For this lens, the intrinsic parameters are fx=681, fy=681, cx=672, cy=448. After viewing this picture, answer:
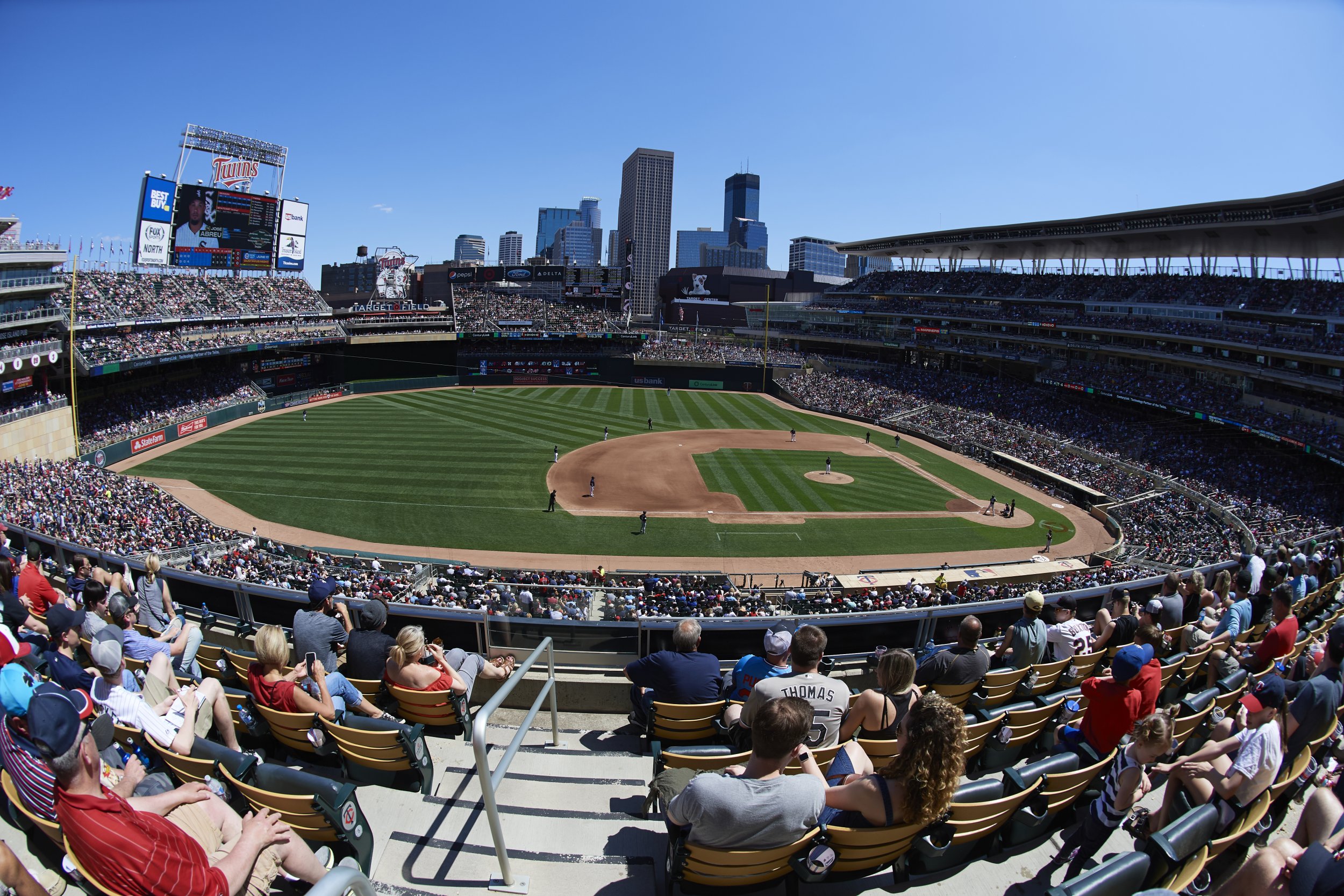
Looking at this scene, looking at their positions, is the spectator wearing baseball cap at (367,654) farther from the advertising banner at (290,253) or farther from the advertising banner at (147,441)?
the advertising banner at (290,253)

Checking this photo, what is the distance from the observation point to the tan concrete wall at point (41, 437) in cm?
3050

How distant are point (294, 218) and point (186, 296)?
36.7 ft

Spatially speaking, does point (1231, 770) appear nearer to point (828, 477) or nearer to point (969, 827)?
point (969, 827)

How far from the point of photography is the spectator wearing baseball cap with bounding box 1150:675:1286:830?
422 centimetres

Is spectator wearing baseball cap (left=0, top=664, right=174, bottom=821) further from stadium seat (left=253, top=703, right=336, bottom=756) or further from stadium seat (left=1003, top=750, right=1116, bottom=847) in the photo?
stadium seat (left=1003, top=750, right=1116, bottom=847)

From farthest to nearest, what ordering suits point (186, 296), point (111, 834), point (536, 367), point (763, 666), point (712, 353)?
1. point (712, 353)
2. point (536, 367)
3. point (186, 296)
4. point (763, 666)
5. point (111, 834)

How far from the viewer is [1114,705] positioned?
200 inches

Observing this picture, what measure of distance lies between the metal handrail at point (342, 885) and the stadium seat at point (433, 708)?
116 inches

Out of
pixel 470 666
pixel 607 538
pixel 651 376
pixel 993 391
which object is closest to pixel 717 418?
pixel 651 376

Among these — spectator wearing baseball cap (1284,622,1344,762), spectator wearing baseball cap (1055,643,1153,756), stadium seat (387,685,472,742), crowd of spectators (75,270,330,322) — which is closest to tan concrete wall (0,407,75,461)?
→ crowd of spectators (75,270,330,322)

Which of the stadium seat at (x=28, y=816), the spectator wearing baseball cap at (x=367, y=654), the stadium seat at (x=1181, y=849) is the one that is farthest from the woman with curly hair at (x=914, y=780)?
the spectator wearing baseball cap at (x=367, y=654)

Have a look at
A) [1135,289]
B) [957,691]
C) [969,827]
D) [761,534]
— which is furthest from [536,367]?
[969,827]

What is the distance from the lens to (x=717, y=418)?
175ft

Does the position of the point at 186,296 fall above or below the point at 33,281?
above
